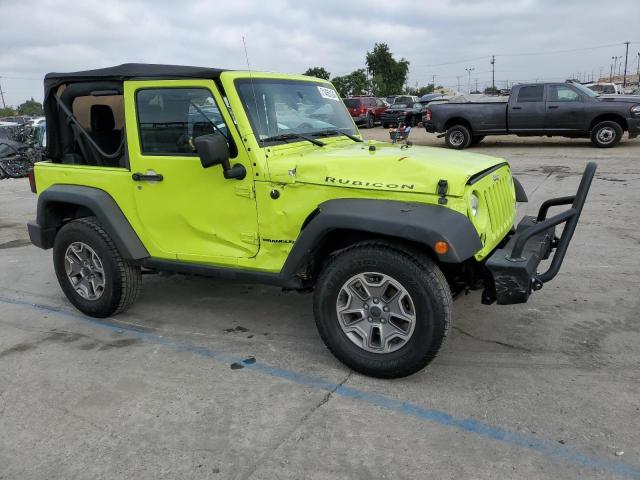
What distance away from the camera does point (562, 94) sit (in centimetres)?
1398

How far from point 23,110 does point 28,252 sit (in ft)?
265

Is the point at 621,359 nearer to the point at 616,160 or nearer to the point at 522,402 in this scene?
the point at 522,402

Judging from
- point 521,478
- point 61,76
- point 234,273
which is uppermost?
point 61,76

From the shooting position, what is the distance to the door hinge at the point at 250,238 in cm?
356

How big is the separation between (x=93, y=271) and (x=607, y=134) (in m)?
13.7

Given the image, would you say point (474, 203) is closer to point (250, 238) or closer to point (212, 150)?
point (250, 238)

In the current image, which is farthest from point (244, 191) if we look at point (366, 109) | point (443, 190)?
point (366, 109)

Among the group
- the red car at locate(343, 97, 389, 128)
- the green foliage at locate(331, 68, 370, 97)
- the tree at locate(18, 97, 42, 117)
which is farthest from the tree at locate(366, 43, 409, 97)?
the tree at locate(18, 97, 42, 117)

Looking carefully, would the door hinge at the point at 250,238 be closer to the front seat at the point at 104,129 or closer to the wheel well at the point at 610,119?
the front seat at the point at 104,129

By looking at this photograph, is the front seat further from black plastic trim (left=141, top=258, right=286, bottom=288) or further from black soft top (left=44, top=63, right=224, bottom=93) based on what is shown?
black plastic trim (left=141, top=258, right=286, bottom=288)

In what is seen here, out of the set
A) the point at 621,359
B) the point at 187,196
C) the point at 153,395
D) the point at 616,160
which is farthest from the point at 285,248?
the point at 616,160

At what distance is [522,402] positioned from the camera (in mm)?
3012

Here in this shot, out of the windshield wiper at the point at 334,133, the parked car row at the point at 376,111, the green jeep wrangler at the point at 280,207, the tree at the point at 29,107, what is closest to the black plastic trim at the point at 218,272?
the green jeep wrangler at the point at 280,207

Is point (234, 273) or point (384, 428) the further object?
point (234, 273)
